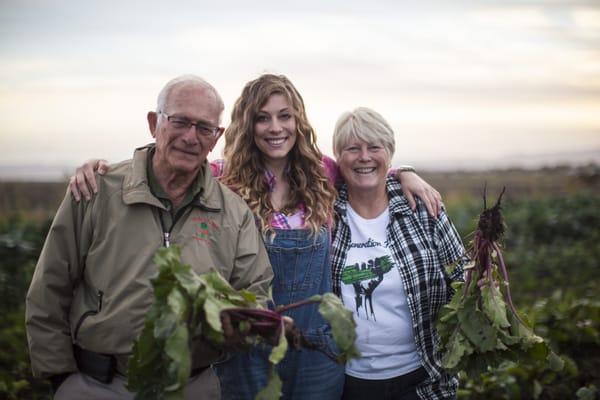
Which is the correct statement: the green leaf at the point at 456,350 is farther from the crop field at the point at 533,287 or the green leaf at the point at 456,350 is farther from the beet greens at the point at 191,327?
the beet greens at the point at 191,327

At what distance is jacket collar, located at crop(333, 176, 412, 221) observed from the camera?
3852mm

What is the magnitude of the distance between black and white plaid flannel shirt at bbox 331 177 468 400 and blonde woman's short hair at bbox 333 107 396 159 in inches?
14.4

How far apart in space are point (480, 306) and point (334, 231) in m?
0.97

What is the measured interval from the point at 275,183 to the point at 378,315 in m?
1.00

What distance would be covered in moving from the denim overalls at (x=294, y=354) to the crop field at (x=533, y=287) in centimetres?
96

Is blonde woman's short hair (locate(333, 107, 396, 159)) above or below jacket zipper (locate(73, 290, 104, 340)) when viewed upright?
above

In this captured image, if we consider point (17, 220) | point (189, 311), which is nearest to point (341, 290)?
point (189, 311)

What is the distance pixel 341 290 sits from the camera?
3643 millimetres

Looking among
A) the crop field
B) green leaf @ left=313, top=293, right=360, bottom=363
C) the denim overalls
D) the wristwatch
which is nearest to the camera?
green leaf @ left=313, top=293, right=360, bottom=363

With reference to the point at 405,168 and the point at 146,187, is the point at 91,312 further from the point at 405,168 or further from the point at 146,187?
the point at 405,168

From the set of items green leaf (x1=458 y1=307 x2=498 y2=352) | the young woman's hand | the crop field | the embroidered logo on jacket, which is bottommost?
the crop field

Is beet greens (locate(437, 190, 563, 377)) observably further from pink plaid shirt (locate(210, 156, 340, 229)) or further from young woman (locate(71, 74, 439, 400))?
pink plaid shirt (locate(210, 156, 340, 229))

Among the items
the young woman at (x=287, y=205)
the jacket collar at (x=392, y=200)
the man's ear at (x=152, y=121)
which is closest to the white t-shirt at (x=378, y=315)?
the young woman at (x=287, y=205)

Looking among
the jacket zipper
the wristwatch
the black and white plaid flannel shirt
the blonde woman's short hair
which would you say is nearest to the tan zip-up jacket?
the jacket zipper
